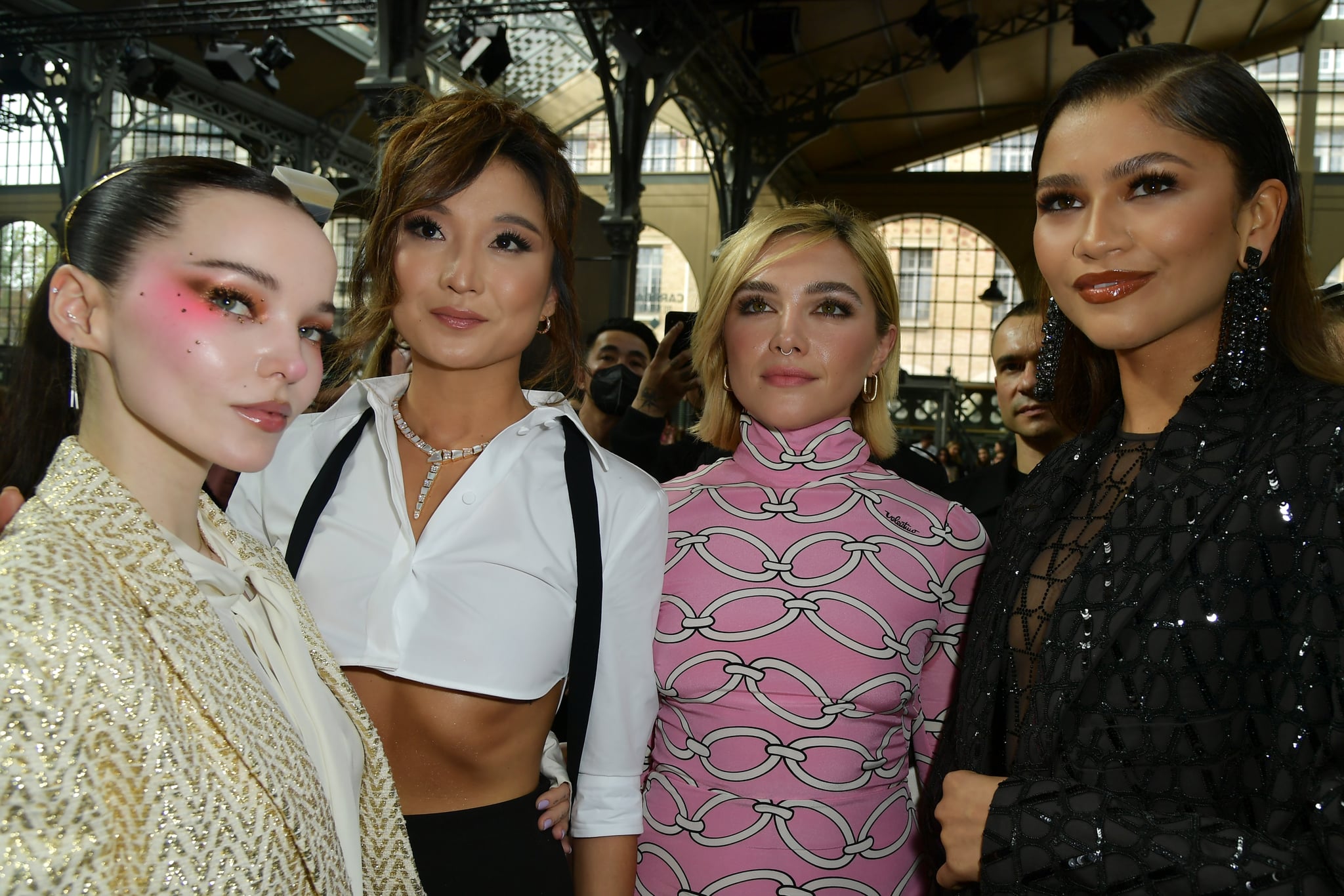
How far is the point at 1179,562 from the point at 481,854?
1.06 m

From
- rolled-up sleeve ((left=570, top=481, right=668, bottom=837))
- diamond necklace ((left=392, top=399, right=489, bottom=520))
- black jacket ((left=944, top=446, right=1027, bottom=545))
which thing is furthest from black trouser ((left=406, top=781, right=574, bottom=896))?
black jacket ((left=944, top=446, right=1027, bottom=545))

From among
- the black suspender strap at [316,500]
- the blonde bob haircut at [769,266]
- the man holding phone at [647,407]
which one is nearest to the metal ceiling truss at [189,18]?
the man holding phone at [647,407]

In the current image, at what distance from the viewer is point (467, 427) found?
1.72 metres

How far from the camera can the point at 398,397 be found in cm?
180

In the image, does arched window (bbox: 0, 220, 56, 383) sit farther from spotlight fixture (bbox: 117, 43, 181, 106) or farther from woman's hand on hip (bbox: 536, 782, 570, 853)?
spotlight fixture (bbox: 117, 43, 181, 106)

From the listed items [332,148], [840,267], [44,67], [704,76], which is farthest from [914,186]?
[840,267]

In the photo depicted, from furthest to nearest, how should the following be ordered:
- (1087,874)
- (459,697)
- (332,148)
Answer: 1. (332,148)
2. (459,697)
3. (1087,874)

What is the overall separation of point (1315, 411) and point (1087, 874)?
624mm

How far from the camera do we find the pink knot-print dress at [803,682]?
1630 millimetres

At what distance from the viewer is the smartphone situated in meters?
2.96

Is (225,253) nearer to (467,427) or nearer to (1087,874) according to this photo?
(467,427)

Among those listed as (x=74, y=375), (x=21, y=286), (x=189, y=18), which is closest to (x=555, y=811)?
(x=74, y=375)

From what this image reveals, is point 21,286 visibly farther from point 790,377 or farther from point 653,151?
point 653,151

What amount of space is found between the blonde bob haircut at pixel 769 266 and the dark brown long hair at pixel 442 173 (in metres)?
0.32
